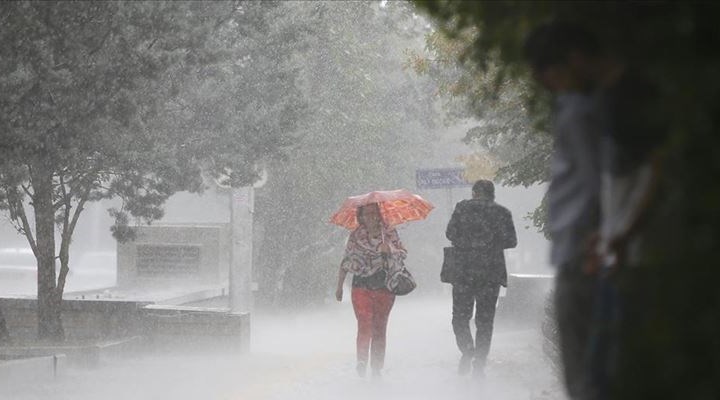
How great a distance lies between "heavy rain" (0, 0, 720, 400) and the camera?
2795 mm

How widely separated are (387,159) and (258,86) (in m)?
14.7

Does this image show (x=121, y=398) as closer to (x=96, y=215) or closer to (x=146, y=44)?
(x=146, y=44)

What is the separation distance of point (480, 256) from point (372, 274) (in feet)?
3.83

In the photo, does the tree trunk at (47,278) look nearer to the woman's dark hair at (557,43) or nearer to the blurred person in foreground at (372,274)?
the blurred person in foreground at (372,274)

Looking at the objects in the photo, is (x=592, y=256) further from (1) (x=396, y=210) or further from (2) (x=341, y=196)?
(2) (x=341, y=196)

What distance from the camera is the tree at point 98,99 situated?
10.8 meters

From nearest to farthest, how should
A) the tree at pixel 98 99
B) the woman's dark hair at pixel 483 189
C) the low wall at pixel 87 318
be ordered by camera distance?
the tree at pixel 98 99 < the woman's dark hair at pixel 483 189 < the low wall at pixel 87 318

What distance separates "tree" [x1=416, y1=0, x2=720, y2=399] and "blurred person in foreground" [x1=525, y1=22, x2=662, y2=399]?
0.08 m

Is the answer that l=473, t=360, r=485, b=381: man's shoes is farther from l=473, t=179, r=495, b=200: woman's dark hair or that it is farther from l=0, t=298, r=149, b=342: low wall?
l=0, t=298, r=149, b=342: low wall

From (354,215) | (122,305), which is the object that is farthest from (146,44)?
(122,305)

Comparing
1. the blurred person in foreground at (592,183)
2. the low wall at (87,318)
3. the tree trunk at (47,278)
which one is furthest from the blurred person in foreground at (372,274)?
the blurred person in foreground at (592,183)

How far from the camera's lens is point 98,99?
11750 mm

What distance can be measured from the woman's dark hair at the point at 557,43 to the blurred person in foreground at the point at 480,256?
870 cm

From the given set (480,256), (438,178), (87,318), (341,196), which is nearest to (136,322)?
(87,318)
